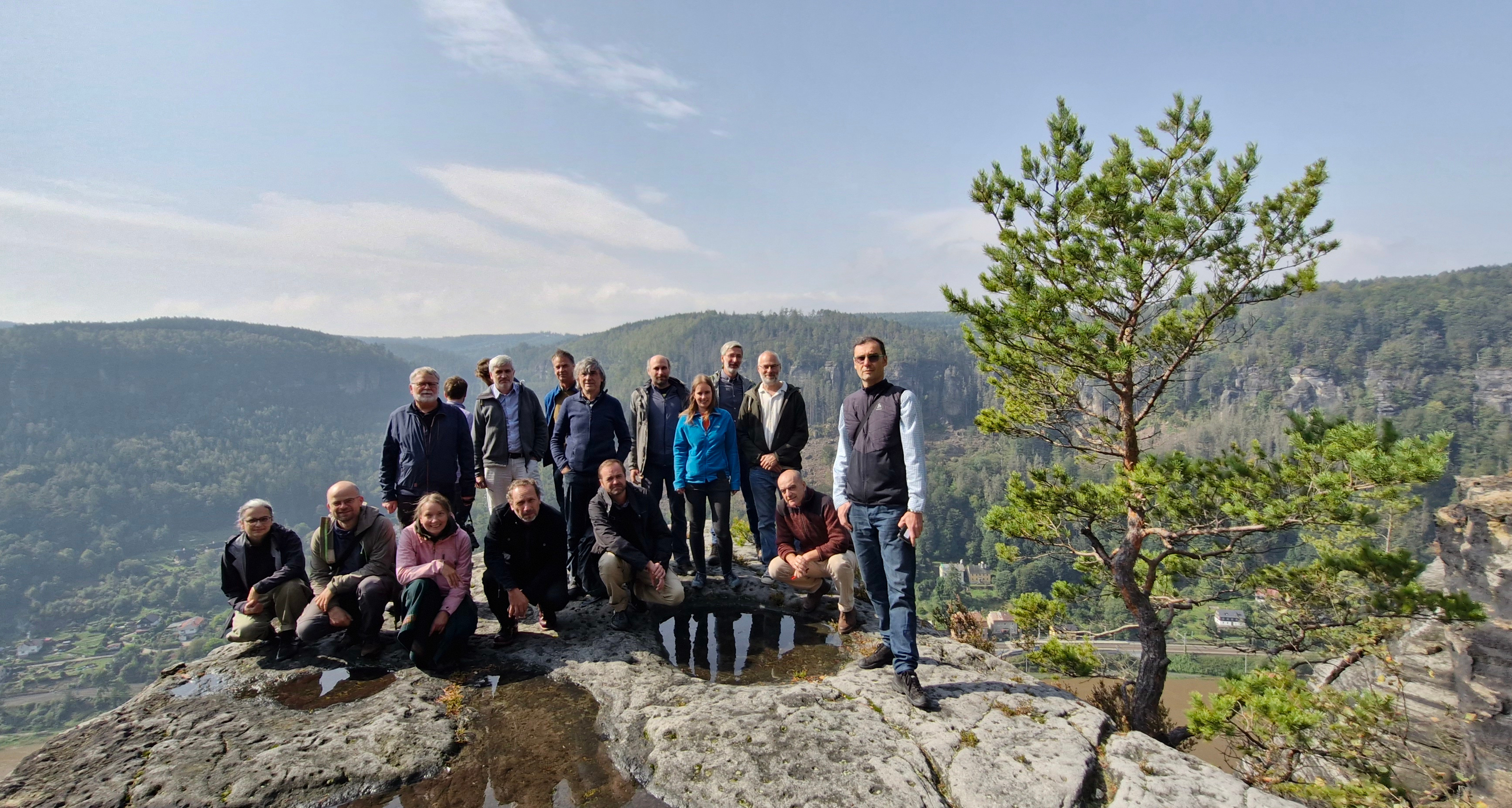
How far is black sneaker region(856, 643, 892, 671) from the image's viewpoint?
4809mm

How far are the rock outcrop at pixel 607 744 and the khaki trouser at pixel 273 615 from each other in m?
0.19

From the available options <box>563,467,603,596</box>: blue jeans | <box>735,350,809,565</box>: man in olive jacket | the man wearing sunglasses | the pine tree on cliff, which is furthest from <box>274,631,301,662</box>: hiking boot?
the pine tree on cliff

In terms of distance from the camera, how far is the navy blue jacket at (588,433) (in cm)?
632

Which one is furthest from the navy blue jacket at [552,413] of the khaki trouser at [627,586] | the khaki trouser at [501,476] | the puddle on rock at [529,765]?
the puddle on rock at [529,765]

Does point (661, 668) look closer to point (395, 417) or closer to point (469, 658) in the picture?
point (469, 658)

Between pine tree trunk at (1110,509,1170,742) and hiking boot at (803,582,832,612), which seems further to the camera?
pine tree trunk at (1110,509,1170,742)

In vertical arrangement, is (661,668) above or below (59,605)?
above

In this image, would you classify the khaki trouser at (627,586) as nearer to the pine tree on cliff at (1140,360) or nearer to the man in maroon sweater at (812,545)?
the man in maroon sweater at (812,545)

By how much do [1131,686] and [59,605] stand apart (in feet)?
377

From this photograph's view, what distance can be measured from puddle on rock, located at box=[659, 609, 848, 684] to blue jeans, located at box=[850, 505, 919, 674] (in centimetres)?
93

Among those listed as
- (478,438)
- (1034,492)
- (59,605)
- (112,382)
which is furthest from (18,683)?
(112,382)

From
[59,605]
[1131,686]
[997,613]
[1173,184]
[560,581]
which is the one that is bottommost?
[59,605]

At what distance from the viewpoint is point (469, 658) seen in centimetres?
505

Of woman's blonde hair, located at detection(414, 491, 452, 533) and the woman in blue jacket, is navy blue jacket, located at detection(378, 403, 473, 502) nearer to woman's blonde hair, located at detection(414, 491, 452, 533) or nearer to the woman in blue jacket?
→ woman's blonde hair, located at detection(414, 491, 452, 533)
